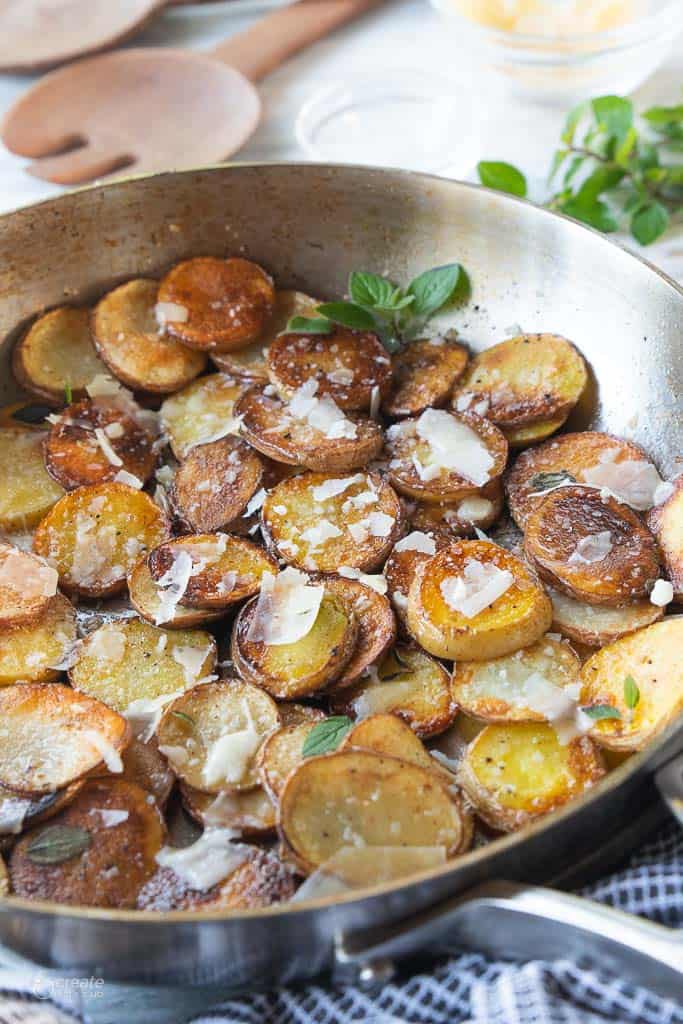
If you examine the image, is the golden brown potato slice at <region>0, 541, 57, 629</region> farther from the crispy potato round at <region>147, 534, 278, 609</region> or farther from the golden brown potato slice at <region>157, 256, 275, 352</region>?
the golden brown potato slice at <region>157, 256, 275, 352</region>

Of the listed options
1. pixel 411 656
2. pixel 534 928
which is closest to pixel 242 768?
pixel 411 656

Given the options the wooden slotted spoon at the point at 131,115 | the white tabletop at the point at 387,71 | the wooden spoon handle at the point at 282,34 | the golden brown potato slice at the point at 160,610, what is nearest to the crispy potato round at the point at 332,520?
the golden brown potato slice at the point at 160,610

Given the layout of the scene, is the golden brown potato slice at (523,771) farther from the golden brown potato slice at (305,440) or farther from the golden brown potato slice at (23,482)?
the golden brown potato slice at (23,482)

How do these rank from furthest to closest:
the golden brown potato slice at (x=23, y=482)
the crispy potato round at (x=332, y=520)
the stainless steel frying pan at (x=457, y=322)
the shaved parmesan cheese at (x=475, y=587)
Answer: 1. the golden brown potato slice at (x=23, y=482)
2. the crispy potato round at (x=332, y=520)
3. the shaved parmesan cheese at (x=475, y=587)
4. the stainless steel frying pan at (x=457, y=322)

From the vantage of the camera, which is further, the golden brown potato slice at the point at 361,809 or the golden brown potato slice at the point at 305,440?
the golden brown potato slice at the point at 305,440

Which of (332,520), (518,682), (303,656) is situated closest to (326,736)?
(303,656)
